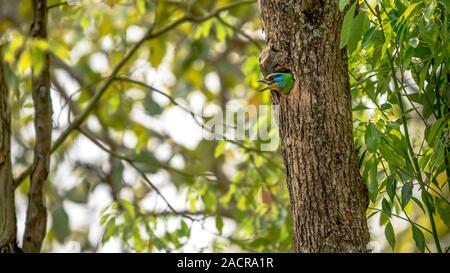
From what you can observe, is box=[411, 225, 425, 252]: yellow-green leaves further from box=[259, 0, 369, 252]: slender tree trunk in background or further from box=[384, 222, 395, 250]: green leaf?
box=[259, 0, 369, 252]: slender tree trunk in background

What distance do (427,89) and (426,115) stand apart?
8 centimetres

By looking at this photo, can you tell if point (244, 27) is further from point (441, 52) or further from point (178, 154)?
point (441, 52)

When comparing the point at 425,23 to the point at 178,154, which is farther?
the point at 178,154

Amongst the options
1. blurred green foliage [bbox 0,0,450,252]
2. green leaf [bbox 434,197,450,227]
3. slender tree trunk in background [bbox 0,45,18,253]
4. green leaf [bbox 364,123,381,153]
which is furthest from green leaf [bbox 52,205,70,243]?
green leaf [bbox 364,123,381,153]

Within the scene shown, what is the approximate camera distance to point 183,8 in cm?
520

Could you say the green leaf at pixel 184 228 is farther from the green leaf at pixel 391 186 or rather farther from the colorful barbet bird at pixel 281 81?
the colorful barbet bird at pixel 281 81

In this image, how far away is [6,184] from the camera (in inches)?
131

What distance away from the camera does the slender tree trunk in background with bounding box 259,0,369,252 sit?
88.9 inches

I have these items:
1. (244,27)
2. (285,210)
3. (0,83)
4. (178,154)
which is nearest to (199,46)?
(244,27)

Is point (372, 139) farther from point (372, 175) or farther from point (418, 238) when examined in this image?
point (418, 238)

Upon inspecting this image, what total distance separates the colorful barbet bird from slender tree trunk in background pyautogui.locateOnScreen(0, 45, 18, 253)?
1397mm

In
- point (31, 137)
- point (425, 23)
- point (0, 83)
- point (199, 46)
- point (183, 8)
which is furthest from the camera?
point (31, 137)

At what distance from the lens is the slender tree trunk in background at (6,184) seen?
327 cm

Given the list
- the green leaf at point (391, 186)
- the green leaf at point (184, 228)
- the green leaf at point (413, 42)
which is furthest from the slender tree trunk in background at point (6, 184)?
the green leaf at point (413, 42)
